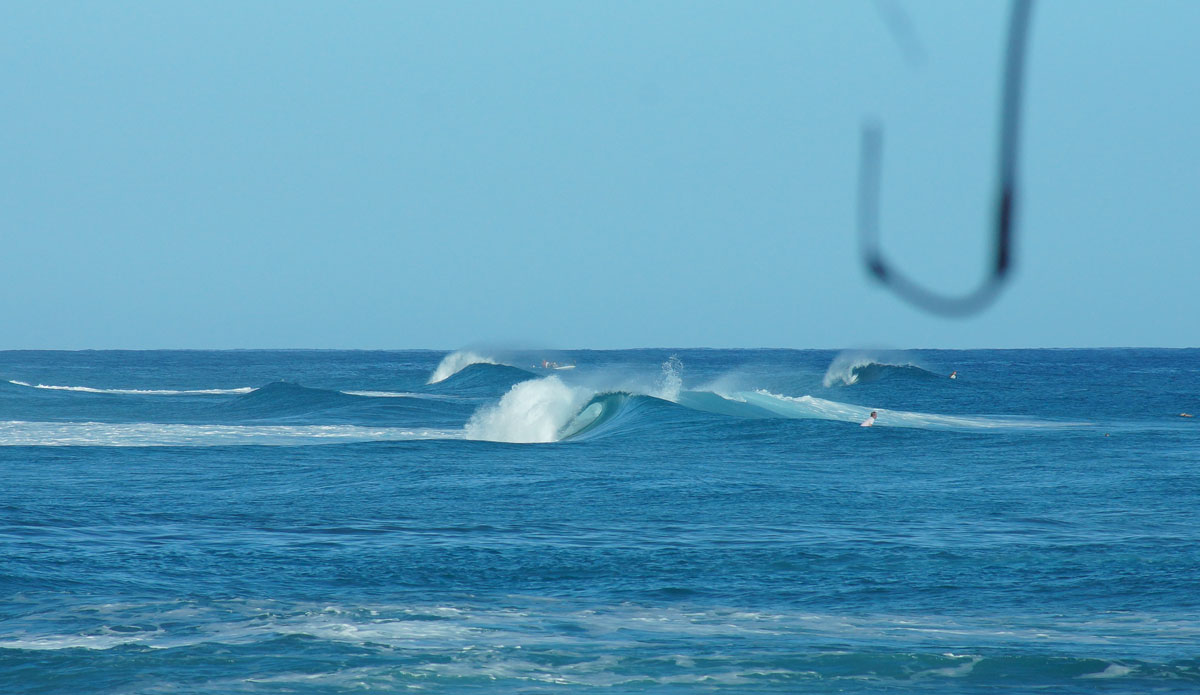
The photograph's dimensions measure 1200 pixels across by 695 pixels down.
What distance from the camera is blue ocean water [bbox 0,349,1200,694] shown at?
8719 millimetres

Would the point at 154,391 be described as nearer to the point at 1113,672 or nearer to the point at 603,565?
the point at 603,565

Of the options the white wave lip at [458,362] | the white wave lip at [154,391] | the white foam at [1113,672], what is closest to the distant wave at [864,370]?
the white wave lip at [458,362]

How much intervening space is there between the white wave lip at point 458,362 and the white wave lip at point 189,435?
42688mm

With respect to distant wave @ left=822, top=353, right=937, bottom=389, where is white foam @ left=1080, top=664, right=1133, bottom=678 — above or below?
below

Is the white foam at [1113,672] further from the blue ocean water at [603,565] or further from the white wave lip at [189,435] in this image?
the white wave lip at [189,435]

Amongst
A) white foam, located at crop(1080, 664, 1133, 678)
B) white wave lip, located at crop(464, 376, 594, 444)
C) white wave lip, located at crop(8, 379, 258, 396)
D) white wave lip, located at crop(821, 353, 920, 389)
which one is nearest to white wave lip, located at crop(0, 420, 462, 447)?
white wave lip, located at crop(464, 376, 594, 444)

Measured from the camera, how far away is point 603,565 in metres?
12.6

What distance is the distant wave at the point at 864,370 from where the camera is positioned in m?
69.7

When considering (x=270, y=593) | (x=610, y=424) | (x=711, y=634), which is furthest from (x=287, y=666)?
(x=610, y=424)

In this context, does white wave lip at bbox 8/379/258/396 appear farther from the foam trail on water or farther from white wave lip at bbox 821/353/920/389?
white wave lip at bbox 821/353/920/389

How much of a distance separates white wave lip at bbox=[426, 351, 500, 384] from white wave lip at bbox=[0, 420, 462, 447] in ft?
140

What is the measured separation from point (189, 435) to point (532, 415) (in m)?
9.66

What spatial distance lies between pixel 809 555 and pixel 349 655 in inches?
231

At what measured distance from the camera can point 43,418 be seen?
37.6 meters
